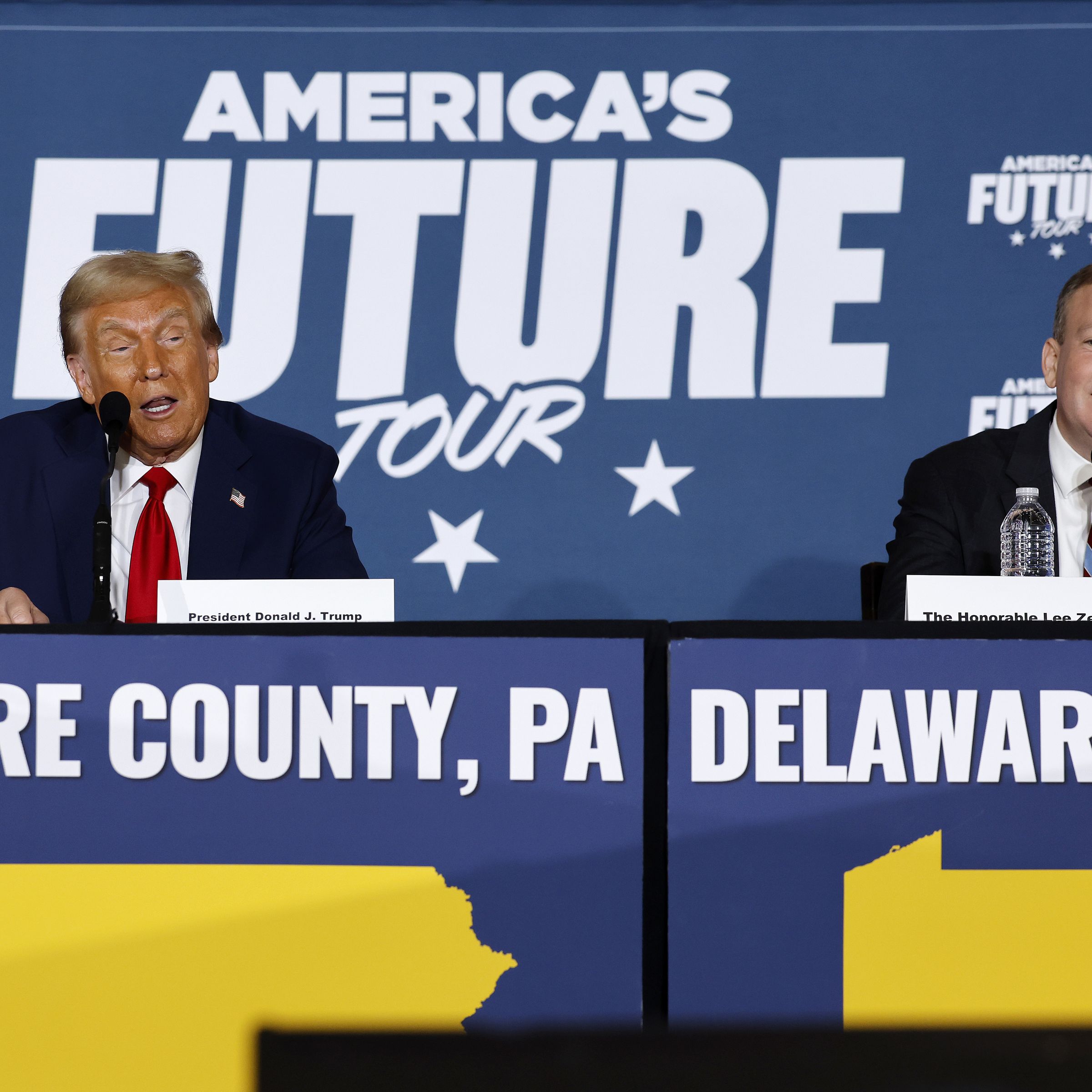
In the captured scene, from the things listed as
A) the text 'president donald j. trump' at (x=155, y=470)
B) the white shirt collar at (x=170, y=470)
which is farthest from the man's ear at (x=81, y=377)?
the white shirt collar at (x=170, y=470)

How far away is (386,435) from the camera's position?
3562 millimetres

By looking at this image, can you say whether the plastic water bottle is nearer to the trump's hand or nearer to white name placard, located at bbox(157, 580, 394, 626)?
white name placard, located at bbox(157, 580, 394, 626)

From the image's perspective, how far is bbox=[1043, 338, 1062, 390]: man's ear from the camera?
2375mm

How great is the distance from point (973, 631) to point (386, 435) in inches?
93.5

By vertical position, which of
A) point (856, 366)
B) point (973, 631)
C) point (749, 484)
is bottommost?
point (973, 631)

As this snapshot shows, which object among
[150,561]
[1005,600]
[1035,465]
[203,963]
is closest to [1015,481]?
[1035,465]

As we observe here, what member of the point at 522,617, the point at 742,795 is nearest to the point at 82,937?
the point at 742,795

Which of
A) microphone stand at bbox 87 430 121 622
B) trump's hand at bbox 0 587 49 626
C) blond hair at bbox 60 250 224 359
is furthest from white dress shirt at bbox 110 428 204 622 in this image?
microphone stand at bbox 87 430 121 622

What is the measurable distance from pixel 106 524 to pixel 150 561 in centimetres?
52

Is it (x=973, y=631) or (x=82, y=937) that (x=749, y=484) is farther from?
(x=82, y=937)

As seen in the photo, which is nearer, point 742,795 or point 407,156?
point 742,795

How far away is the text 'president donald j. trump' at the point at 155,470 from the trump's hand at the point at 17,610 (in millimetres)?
358

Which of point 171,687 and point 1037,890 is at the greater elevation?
point 171,687

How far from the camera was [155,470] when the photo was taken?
7.63ft
